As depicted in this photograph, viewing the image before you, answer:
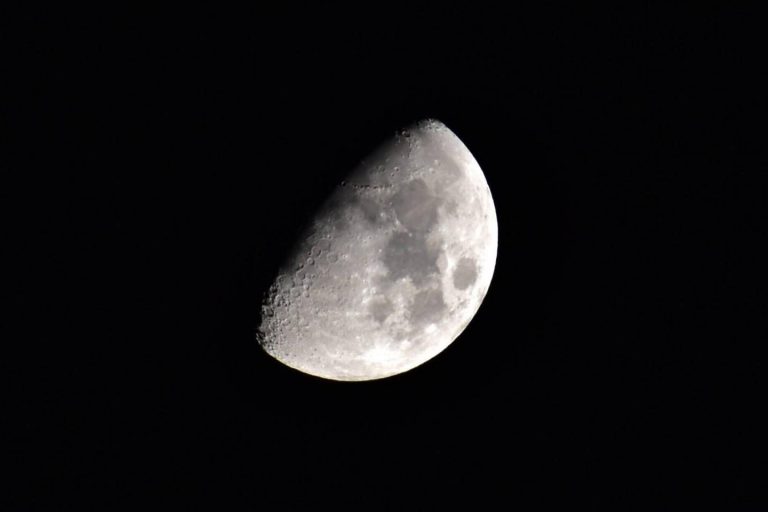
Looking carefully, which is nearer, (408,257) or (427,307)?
(408,257)

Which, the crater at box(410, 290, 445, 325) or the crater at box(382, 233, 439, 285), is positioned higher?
the crater at box(382, 233, 439, 285)

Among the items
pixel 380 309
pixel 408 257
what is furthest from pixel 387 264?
pixel 380 309

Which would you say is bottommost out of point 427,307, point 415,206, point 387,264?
point 427,307

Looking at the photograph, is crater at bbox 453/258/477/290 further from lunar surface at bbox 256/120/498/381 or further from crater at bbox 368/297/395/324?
crater at bbox 368/297/395/324

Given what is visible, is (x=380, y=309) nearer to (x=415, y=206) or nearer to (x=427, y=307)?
(x=427, y=307)

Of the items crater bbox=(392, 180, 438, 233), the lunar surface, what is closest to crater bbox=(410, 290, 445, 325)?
the lunar surface

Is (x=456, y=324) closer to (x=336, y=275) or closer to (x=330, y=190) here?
(x=336, y=275)

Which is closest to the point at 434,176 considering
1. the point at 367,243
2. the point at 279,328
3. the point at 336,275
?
the point at 367,243

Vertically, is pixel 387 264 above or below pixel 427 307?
above
